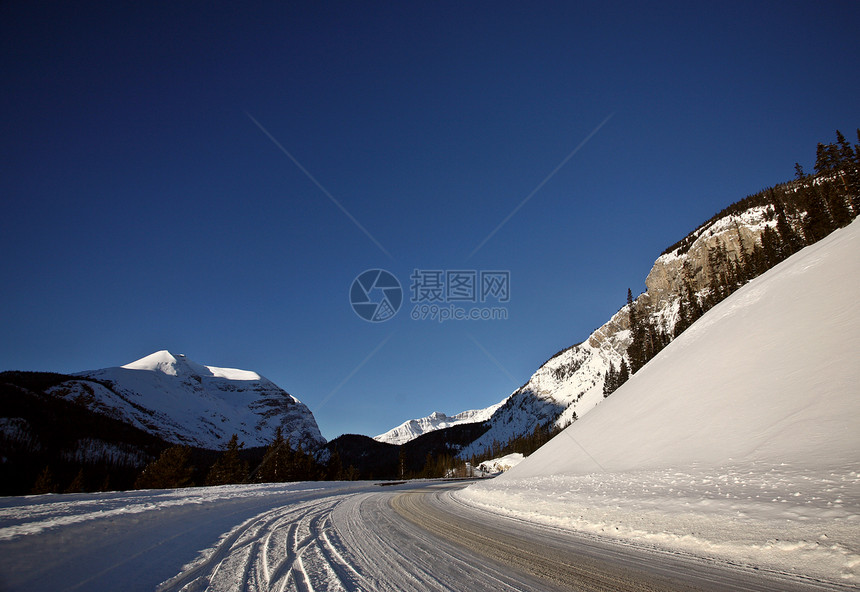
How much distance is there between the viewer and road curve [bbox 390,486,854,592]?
4590mm

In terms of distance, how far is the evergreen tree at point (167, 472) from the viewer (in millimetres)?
42500

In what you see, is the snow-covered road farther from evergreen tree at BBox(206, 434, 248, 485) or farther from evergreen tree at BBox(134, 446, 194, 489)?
evergreen tree at BBox(206, 434, 248, 485)

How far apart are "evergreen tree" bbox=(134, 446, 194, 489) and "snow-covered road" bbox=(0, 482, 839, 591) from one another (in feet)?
139

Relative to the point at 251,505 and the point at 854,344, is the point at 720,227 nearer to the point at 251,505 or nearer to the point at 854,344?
the point at 854,344

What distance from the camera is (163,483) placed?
42.2 metres

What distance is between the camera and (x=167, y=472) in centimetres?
4331

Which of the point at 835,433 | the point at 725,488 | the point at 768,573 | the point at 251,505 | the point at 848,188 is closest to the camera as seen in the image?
the point at 768,573

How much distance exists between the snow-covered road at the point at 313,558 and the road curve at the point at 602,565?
0.07 feet

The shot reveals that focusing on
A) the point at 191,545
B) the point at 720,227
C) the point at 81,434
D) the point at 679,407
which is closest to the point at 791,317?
the point at 679,407

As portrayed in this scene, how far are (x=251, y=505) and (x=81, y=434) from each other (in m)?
262

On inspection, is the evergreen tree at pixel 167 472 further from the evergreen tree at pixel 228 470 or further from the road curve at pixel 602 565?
the road curve at pixel 602 565

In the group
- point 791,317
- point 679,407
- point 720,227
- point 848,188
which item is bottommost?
point 679,407

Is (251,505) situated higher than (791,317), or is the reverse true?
(791,317)

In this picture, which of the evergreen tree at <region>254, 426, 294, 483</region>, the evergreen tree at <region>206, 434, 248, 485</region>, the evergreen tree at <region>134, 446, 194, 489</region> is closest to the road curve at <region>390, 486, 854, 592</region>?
the evergreen tree at <region>134, 446, 194, 489</region>
